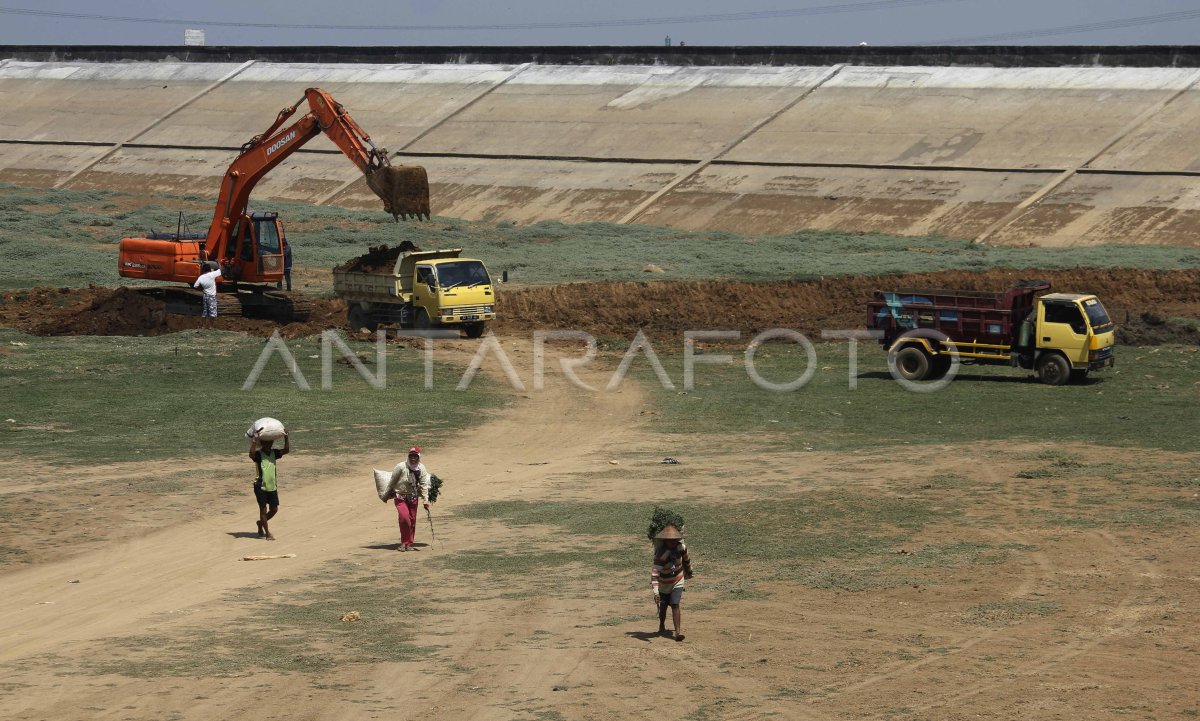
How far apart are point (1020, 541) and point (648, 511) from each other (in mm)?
4968

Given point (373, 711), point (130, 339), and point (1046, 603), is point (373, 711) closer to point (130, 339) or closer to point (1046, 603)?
point (1046, 603)

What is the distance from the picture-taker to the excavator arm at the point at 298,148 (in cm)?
3534

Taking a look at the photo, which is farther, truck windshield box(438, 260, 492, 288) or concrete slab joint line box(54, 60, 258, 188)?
concrete slab joint line box(54, 60, 258, 188)

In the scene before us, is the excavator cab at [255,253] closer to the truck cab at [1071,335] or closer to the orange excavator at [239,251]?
the orange excavator at [239,251]

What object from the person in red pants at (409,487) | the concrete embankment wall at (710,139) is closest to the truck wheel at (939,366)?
the person in red pants at (409,487)

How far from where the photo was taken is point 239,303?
3800cm

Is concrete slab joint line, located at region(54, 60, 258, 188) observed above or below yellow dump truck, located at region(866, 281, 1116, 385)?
above

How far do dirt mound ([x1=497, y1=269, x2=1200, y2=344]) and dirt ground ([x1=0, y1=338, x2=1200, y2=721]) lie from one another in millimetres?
16617

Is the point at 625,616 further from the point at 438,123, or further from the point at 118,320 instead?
the point at 438,123

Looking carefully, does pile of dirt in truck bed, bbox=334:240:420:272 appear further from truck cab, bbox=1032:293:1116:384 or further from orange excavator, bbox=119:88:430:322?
truck cab, bbox=1032:293:1116:384

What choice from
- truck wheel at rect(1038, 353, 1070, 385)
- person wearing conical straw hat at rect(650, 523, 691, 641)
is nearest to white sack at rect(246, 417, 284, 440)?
person wearing conical straw hat at rect(650, 523, 691, 641)

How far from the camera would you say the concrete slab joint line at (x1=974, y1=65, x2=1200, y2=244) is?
5779 cm

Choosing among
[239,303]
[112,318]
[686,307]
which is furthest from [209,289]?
[686,307]

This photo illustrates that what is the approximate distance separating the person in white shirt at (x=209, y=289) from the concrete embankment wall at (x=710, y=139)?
29243 millimetres
